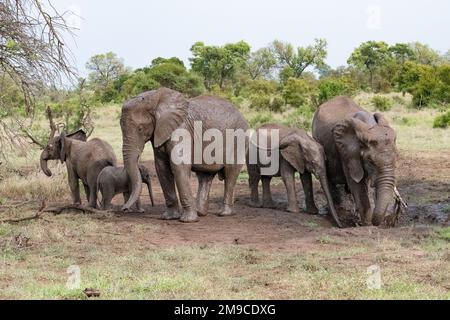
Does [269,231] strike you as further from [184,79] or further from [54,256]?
[184,79]

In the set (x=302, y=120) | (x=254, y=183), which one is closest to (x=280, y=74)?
(x=302, y=120)

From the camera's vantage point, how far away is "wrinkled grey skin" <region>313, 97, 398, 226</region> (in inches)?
354

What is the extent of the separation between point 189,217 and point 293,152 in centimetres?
215

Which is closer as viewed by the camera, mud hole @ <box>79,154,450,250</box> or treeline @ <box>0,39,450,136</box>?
mud hole @ <box>79,154,450,250</box>

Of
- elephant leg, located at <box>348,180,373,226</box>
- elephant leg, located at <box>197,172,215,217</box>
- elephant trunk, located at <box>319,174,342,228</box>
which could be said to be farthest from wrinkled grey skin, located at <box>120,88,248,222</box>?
elephant leg, located at <box>348,180,373,226</box>

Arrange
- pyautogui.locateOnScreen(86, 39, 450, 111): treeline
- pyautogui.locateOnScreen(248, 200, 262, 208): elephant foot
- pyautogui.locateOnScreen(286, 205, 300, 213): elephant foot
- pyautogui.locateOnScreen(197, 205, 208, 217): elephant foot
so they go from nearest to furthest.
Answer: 1. pyautogui.locateOnScreen(197, 205, 208, 217): elephant foot
2. pyautogui.locateOnScreen(286, 205, 300, 213): elephant foot
3. pyautogui.locateOnScreen(248, 200, 262, 208): elephant foot
4. pyautogui.locateOnScreen(86, 39, 450, 111): treeline

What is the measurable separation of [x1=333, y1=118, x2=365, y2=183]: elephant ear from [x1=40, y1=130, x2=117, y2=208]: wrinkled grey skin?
3430 mm

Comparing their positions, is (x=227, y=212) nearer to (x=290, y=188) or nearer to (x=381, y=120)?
(x=290, y=188)

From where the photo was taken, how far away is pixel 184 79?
34781 millimetres

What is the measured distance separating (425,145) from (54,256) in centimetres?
1332

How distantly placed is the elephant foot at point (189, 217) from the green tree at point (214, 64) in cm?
3874

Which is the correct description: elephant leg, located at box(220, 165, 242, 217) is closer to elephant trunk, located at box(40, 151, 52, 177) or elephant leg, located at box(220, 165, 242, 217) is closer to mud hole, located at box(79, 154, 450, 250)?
mud hole, located at box(79, 154, 450, 250)

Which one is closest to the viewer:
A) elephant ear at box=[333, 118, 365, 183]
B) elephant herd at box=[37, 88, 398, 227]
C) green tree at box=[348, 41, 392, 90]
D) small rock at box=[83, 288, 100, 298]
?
small rock at box=[83, 288, 100, 298]

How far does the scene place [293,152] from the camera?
11.1m
